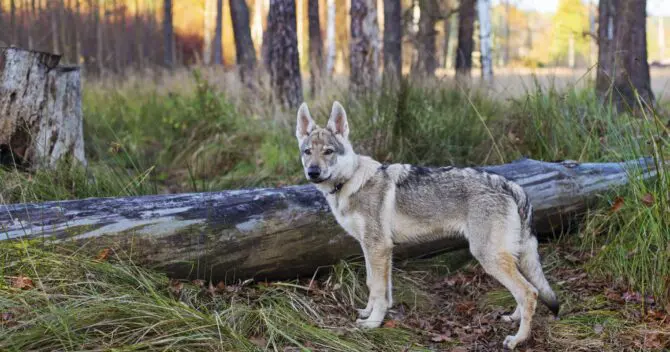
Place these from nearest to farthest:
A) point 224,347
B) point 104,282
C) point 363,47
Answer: point 224,347
point 104,282
point 363,47

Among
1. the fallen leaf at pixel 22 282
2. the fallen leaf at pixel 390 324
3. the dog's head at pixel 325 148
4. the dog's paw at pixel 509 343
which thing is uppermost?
the dog's head at pixel 325 148

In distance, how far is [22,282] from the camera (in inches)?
160

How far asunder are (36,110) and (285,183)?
2.79 metres

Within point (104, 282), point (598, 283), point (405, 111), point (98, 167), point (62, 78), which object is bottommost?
point (598, 283)

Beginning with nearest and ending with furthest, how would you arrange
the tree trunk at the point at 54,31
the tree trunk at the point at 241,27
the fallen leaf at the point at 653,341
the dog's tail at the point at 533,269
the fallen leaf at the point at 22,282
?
the fallen leaf at the point at 22,282 < the fallen leaf at the point at 653,341 < the dog's tail at the point at 533,269 < the tree trunk at the point at 241,27 < the tree trunk at the point at 54,31

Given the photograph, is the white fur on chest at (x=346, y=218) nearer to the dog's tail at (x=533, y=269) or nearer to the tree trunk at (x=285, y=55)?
the dog's tail at (x=533, y=269)

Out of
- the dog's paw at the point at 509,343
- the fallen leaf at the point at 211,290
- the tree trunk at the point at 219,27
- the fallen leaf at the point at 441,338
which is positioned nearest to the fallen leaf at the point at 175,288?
the fallen leaf at the point at 211,290

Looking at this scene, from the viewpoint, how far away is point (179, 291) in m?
4.64

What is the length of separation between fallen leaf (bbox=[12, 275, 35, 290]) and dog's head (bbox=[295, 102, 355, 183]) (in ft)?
6.30

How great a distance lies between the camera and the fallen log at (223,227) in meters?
4.58

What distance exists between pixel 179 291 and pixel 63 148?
3502 mm

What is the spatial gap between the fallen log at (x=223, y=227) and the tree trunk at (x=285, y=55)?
6.15 m

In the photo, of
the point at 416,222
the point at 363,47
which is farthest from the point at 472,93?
the point at 416,222

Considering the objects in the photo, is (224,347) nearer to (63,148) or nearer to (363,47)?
(63,148)
